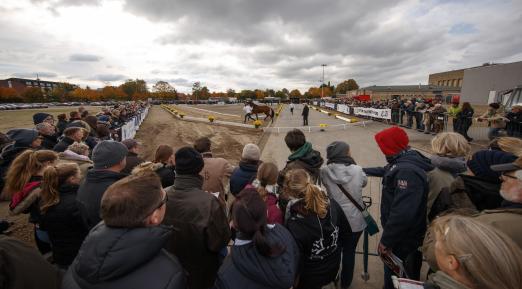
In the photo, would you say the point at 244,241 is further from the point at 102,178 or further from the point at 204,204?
the point at 102,178

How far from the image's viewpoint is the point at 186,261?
2.28 metres

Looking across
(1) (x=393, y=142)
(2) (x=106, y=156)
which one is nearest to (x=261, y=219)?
(1) (x=393, y=142)

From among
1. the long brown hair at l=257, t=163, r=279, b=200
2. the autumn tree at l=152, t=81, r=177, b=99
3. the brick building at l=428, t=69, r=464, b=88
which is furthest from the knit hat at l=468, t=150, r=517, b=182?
the autumn tree at l=152, t=81, r=177, b=99

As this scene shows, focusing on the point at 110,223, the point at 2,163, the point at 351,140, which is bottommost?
the point at 351,140

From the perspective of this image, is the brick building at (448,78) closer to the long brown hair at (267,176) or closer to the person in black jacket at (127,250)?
the long brown hair at (267,176)

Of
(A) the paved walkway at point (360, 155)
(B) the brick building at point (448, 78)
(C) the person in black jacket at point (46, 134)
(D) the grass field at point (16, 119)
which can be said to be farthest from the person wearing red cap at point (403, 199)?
(B) the brick building at point (448, 78)

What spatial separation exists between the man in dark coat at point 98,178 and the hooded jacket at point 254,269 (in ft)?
5.62

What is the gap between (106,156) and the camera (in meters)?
2.80

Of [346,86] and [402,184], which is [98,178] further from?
[346,86]

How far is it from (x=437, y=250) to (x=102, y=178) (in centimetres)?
313

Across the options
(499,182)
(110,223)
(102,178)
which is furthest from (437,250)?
(102,178)

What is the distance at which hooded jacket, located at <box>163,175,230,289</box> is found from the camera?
212 cm

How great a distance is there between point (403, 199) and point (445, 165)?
2.37ft

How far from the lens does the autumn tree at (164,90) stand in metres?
113
